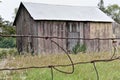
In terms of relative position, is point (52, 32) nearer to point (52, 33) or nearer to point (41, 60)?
point (52, 33)

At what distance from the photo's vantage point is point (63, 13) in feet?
73.1

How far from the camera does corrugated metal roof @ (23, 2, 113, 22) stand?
2113 centimetres

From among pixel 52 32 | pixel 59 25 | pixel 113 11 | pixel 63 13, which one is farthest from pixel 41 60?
pixel 113 11

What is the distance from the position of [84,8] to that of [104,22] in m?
2.18

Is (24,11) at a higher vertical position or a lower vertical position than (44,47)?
higher

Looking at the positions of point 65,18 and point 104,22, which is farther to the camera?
point 104,22

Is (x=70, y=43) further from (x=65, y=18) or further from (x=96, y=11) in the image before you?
(x=96, y=11)

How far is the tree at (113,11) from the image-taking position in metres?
66.0

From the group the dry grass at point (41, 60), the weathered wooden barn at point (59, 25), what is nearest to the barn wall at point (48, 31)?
the weathered wooden barn at point (59, 25)

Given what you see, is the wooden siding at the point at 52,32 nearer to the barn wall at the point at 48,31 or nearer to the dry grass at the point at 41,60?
the barn wall at the point at 48,31

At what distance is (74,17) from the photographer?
21984mm

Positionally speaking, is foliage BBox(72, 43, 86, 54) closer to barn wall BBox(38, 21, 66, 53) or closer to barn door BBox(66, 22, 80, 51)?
barn door BBox(66, 22, 80, 51)

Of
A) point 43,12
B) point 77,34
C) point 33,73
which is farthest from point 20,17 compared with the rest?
point 33,73

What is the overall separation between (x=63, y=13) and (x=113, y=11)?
46359 mm
